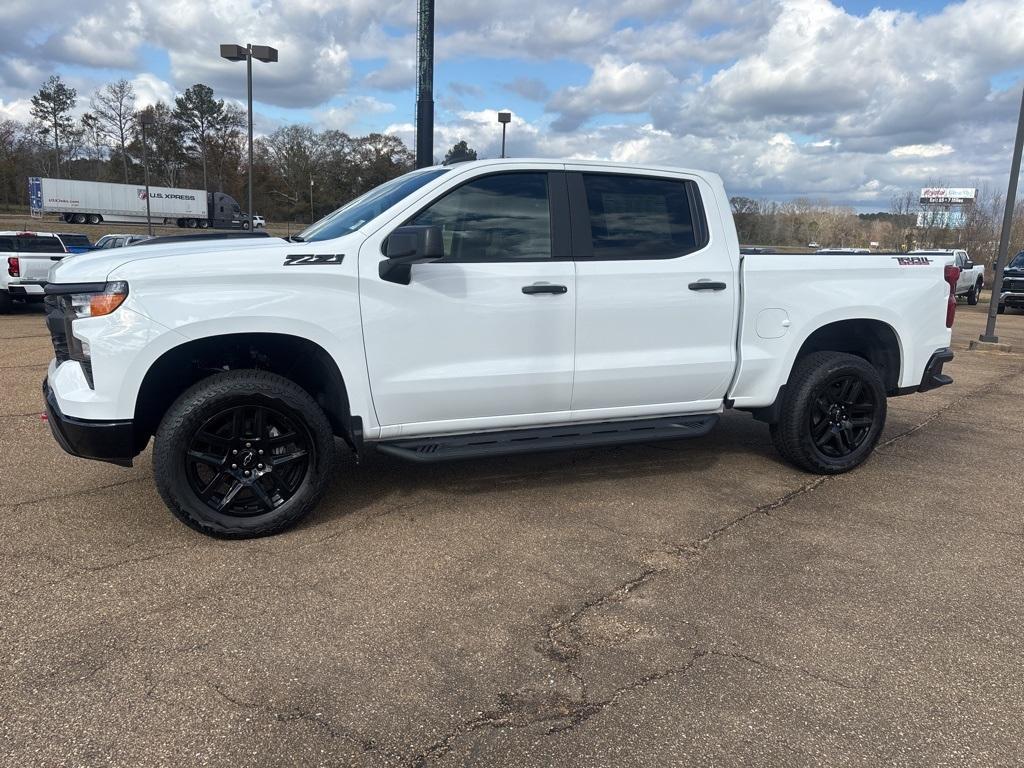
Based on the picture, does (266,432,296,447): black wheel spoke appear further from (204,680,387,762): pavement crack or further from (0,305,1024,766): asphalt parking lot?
(204,680,387,762): pavement crack

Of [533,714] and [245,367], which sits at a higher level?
[245,367]

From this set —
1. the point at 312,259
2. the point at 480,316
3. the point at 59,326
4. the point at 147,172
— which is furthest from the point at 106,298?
the point at 147,172

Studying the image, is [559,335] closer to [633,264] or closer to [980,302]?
[633,264]

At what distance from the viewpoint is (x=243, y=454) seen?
3.79 m

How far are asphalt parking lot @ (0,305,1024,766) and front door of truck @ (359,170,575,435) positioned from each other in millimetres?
676

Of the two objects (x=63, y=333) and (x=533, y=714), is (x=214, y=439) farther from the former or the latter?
(x=533, y=714)

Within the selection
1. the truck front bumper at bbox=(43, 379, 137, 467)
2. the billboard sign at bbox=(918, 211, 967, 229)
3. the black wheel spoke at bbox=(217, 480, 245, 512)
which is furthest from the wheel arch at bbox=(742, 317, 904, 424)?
the billboard sign at bbox=(918, 211, 967, 229)

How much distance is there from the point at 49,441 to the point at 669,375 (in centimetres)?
453

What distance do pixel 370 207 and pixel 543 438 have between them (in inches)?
64.7

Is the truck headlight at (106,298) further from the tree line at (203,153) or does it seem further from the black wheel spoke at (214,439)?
the tree line at (203,153)

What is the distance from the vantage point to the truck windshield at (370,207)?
159 inches

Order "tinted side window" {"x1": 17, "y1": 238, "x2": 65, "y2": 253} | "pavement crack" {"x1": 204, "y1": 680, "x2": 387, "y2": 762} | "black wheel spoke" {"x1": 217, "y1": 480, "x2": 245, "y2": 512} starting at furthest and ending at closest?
"tinted side window" {"x1": 17, "y1": 238, "x2": 65, "y2": 253} → "black wheel spoke" {"x1": 217, "y1": 480, "x2": 245, "y2": 512} → "pavement crack" {"x1": 204, "y1": 680, "x2": 387, "y2": 762}

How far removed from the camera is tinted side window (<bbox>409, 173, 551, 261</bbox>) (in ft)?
13.3

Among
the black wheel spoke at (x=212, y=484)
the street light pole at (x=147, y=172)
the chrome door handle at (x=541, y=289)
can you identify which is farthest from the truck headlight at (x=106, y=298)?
the street light pole at (x=147, y=172)
